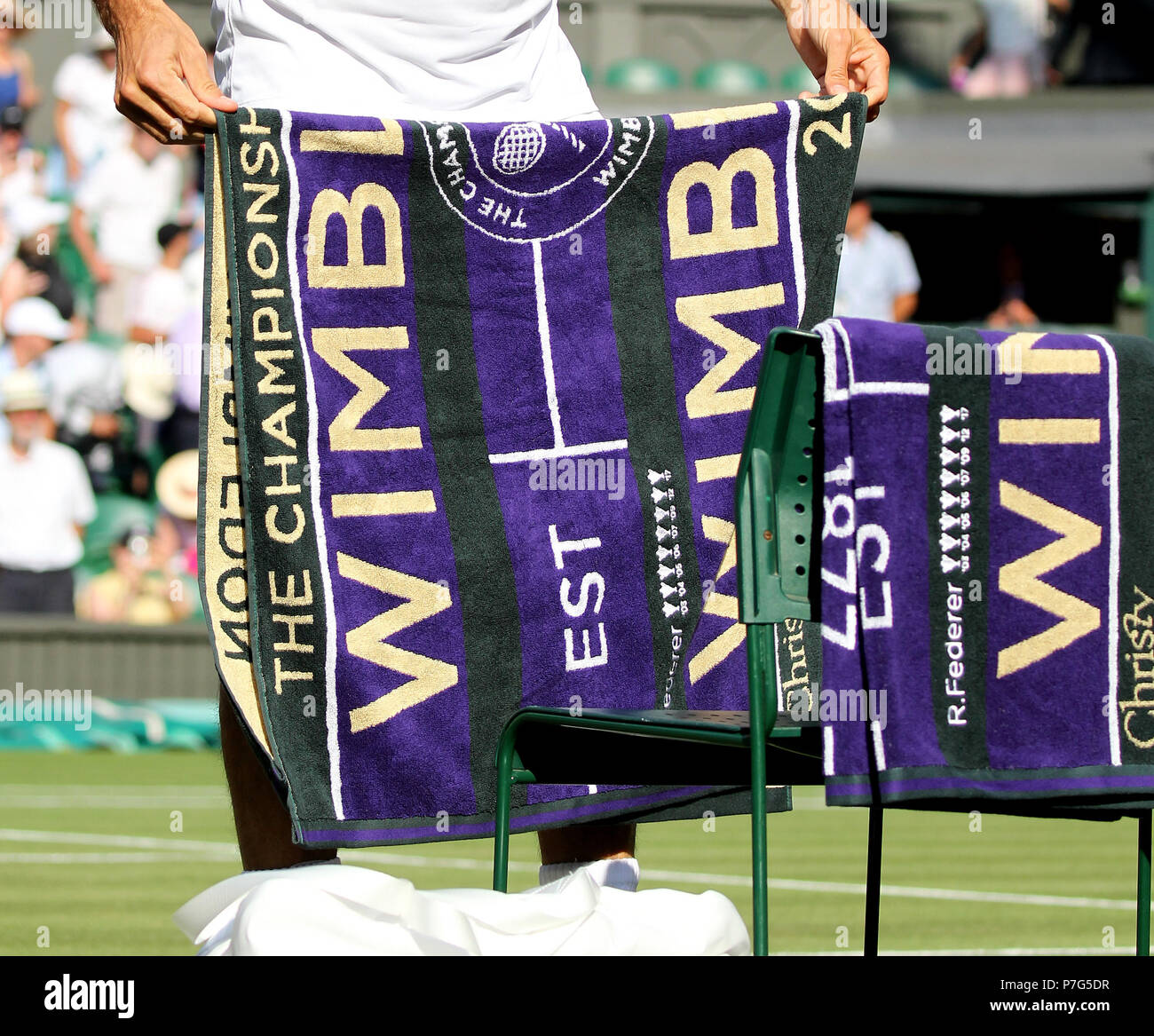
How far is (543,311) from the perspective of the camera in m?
3.36

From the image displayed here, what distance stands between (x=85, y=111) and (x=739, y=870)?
23.3 feet

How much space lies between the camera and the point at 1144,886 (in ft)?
9.02

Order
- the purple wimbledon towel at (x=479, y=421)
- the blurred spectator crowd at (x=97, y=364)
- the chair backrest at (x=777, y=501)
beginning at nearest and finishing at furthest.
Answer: the chair backrest at (x=777, y=501), the purple wimbledon towel at (x=479, y=421), the blurred spectator crowd at (x=97, y=364)

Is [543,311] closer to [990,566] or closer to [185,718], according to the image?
[990,566]

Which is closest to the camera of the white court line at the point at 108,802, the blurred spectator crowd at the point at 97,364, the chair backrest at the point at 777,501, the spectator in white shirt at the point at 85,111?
the chair backrest at the point at 777,501

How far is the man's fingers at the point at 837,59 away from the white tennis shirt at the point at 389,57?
0.47 m

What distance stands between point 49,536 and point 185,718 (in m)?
1.17

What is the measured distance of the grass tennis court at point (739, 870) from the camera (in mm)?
4113

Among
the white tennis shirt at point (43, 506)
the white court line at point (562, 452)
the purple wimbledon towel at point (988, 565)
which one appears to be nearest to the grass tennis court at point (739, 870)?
the white court line at point (562, 452)

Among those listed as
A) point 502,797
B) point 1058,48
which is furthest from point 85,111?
point 502,797

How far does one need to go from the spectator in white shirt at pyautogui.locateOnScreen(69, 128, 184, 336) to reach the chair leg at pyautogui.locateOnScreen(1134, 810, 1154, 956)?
8.89 metres

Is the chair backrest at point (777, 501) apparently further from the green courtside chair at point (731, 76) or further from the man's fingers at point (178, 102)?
the green courtside chair at point (731, 76)
